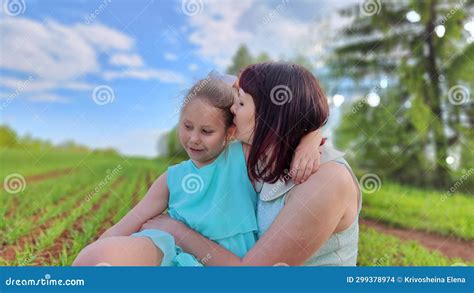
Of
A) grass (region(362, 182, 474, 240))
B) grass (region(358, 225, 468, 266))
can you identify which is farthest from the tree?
grass (region(358, 225, 468, 266))

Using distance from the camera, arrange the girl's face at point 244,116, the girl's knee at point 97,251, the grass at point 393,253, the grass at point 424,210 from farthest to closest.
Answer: the grass at point 424,210 < the grass at point 393,253 < the girl's face at point 244,116 < the girl's knee at point 97,251

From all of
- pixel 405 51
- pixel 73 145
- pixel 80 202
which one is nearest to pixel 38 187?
pixel 80 202

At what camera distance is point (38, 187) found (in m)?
3.02

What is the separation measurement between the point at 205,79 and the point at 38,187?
60.2 inches

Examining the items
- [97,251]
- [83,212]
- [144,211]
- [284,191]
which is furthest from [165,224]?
[83,212]

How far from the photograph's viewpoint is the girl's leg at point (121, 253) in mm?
1574

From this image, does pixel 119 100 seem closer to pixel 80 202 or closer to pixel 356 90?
pixel 80 202

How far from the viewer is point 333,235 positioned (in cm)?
171

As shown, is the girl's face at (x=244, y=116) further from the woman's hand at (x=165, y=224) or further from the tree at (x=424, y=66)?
the tree at (x=424, y=66)

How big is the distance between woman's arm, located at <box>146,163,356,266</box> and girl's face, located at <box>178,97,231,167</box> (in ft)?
1.18

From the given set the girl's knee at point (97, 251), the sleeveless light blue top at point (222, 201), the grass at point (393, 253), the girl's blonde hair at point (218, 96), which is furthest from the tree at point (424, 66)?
the girl's knee at point (97, 251)

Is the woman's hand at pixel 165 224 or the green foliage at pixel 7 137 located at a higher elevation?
the green foliage at pixel 7 137

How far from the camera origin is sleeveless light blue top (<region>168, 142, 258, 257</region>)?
1772 mm

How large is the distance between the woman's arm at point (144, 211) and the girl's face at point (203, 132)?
0.57 ft
